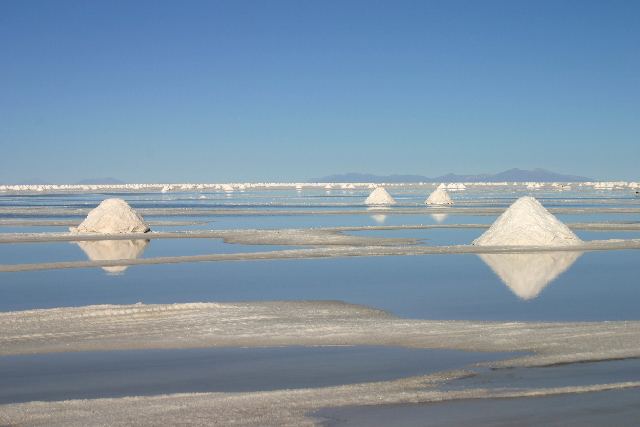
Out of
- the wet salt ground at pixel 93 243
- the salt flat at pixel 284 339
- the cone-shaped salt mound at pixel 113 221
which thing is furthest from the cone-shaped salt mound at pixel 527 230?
the cone-shaped salt mound at pixel 113 221

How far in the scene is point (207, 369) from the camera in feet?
20.9

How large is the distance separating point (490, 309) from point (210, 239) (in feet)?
48.5

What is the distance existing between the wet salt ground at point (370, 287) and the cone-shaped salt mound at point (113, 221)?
9.54m

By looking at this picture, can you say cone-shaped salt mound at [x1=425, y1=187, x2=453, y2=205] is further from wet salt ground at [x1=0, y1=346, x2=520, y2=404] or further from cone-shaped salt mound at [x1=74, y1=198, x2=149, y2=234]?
wet salt ground at [x1=0, y1=346, x2=520, y2=404]

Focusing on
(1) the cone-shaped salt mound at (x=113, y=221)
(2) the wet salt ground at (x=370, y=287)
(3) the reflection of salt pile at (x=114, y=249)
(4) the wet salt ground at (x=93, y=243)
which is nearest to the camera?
(2) the wet salt ground at (x=370, y=287)

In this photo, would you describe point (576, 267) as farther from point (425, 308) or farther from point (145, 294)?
point (145, 294)

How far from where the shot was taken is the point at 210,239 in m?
22.8

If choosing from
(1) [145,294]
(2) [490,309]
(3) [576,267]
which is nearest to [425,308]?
(2) [490,309]

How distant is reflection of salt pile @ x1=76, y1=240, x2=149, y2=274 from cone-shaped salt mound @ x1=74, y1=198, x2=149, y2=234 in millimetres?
2123

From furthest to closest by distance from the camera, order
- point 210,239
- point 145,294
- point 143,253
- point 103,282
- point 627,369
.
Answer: point 210,239 < point 143,253 < point 103,282 < point 145,294 < point 627,369

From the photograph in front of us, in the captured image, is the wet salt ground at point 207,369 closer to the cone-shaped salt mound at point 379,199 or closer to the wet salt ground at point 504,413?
the wet salt ground at point 504,413

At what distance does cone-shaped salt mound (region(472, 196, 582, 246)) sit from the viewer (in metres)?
18.6

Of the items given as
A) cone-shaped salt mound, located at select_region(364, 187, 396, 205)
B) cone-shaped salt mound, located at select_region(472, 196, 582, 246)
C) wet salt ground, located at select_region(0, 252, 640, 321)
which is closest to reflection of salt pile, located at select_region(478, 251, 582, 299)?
wet salt ground, located at select_region(0, 252, 640, 321)

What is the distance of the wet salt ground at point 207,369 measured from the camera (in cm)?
572
